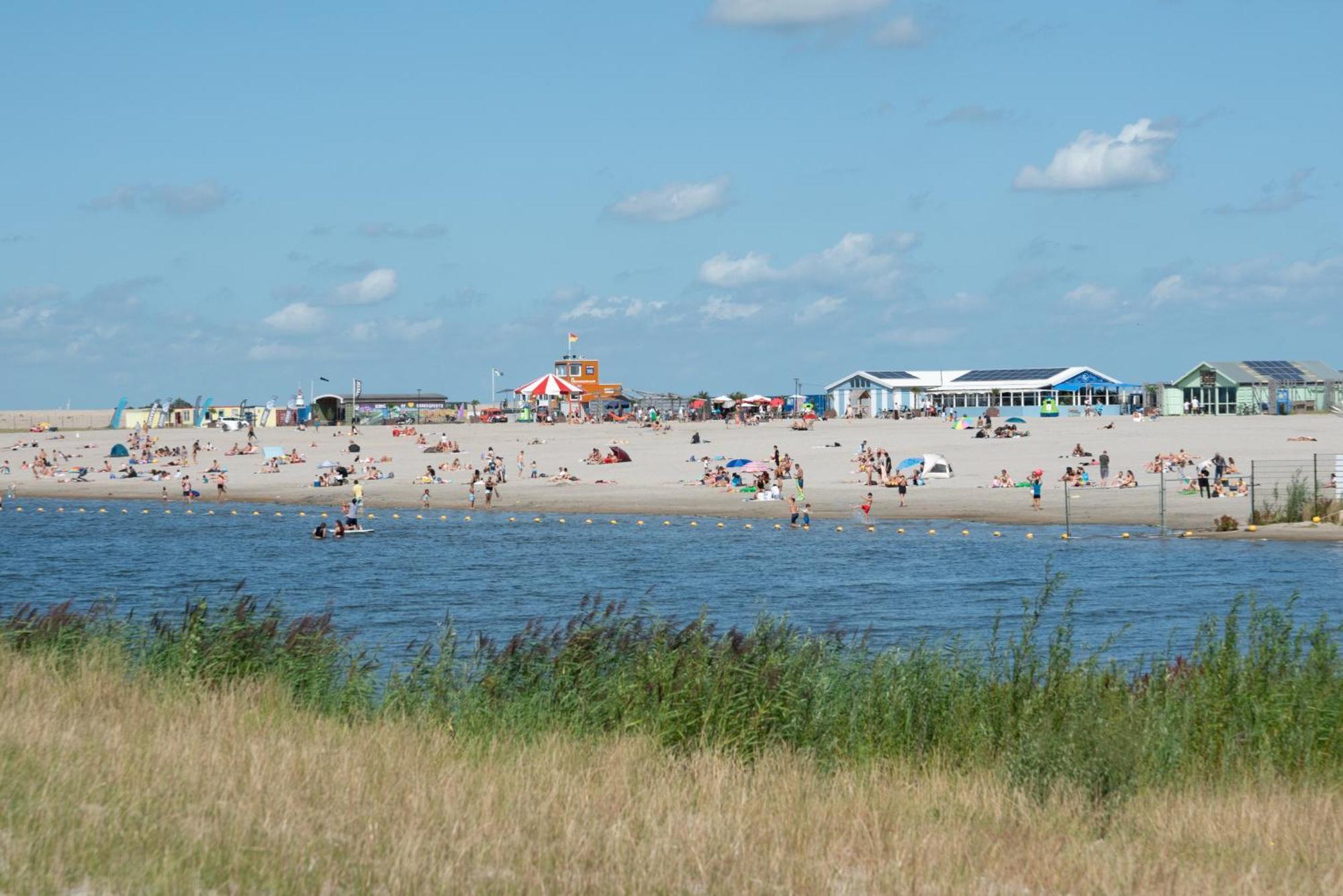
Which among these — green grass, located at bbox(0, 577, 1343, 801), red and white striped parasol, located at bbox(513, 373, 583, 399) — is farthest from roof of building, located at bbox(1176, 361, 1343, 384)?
green grass, located at bbox(0, 577, 1343, 801)

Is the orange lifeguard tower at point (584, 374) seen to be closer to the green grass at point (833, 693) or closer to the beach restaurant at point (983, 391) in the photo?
the beach restaurant at point (983, 391)

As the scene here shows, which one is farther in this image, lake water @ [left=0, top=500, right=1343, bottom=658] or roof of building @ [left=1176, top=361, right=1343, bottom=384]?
roof of building @ [left=1176, top=361, right=1343, bottom=384]

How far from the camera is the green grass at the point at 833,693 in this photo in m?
10.5

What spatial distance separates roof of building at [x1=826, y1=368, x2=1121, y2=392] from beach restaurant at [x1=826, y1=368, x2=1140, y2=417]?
0.04m

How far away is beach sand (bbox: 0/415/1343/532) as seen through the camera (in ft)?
140

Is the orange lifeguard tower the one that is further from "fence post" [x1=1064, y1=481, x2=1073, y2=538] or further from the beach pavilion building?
"fence post" [x1=1064, y1=481, x2=1073, y2=538]

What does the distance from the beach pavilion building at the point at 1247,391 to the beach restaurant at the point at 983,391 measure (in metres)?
4.73

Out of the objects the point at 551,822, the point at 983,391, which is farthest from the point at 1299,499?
the point at 983,391

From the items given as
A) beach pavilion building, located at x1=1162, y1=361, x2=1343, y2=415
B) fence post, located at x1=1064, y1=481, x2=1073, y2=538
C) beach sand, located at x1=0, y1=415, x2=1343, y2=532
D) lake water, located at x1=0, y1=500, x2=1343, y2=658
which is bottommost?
lake water, located at x1=0, y1=500, x2=1343, y2=658

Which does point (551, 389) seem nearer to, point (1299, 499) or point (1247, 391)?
point (1247, 391)

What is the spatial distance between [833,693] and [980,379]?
290ft

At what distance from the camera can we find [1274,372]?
89.1 metres

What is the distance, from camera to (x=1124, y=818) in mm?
8672

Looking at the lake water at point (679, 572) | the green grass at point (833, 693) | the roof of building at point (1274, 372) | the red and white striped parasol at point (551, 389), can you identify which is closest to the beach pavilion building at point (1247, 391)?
the roof of building at point (1274, 372)
